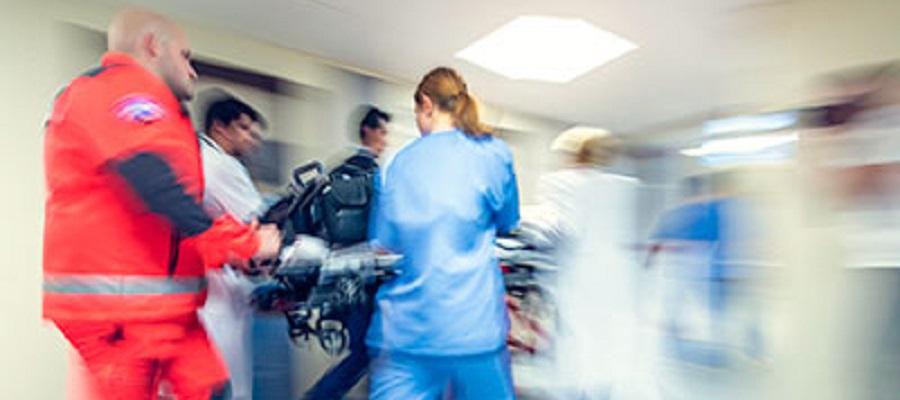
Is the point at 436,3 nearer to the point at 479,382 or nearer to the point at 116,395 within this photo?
the point at 479,382

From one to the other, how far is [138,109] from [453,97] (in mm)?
618

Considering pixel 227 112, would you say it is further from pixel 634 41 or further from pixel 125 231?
pixel 634 41

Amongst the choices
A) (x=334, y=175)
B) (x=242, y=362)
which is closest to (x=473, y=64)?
(x=334, y=175)

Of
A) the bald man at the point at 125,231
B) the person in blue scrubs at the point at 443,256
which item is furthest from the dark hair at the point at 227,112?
the person in blue scrubs at the point at 443,256

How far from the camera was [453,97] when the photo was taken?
121 centimetres

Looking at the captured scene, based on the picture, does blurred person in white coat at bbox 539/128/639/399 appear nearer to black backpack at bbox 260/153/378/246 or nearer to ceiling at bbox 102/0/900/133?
ceiling at bbox 102/0/900/133

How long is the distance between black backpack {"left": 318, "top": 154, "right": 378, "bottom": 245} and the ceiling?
219 millimetres

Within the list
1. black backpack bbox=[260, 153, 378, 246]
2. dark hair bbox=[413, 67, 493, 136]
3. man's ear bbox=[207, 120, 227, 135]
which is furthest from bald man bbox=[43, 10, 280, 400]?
dark hair bbox=[413, 67, 493, 136]

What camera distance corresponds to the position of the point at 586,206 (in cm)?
139

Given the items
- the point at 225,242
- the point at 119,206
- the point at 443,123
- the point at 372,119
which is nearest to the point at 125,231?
the point at 119,206

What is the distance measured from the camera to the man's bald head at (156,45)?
0.98 meters

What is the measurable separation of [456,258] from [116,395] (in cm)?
67

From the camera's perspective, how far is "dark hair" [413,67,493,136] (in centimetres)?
118

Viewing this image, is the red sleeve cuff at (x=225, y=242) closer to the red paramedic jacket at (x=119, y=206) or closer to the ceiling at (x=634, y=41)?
the red paramedic jacket at (x=119, y=206)
